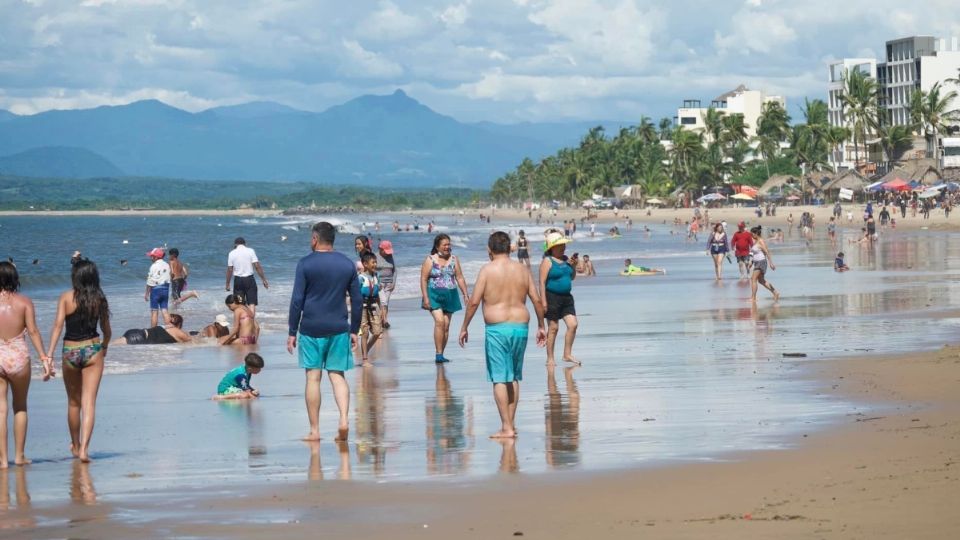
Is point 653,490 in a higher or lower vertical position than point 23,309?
lower

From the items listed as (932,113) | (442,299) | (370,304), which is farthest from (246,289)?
(932,113)

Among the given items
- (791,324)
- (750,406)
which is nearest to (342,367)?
(750,406)

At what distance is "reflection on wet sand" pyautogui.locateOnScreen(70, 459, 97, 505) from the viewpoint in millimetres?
7770

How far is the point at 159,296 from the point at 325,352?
12.8m

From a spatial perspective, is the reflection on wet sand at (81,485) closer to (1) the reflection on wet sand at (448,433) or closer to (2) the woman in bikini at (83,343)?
(2) the woman in bikini at (83,343)

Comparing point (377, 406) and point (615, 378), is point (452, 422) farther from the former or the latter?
point (615, 378)

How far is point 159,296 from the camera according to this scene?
A: 2202 cm

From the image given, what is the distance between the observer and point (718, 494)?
721 centimetres

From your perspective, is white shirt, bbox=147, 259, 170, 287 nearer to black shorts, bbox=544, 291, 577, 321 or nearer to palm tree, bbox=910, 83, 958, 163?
black shorts, bbox=544, 291, 577, 321

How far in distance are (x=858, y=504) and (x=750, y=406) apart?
154 inches

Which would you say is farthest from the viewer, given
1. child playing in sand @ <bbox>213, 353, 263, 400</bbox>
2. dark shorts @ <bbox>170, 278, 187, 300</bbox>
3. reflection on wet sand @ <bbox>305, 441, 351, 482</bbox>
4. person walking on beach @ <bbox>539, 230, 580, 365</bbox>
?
dark shorts @ <bbox>170, 278, 187, 300</bbox>

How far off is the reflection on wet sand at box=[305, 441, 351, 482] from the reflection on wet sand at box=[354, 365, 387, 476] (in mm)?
93

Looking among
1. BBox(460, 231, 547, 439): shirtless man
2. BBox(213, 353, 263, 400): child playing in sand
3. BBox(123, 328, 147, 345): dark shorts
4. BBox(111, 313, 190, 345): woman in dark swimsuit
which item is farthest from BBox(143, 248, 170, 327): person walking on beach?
BBox(460, 231, 547, 439): shirtless man

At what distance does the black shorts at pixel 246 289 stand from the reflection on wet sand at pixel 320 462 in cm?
1100
